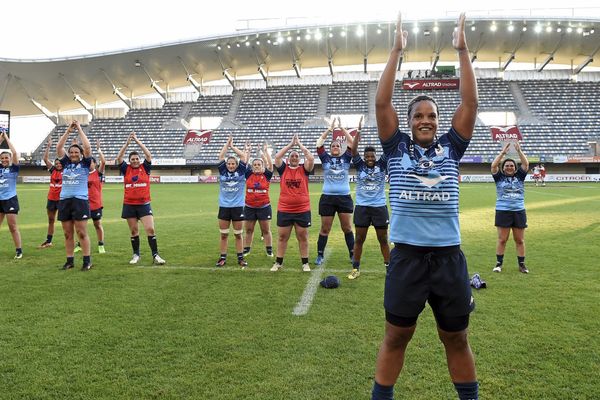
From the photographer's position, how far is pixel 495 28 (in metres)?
42.4

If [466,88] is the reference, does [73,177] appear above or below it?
below

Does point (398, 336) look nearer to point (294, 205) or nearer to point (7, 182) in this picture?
point (294, 205)

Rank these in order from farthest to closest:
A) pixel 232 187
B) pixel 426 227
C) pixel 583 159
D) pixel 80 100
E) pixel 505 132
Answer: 1. pixel 80 100
2. pixel 505 132
3. pixel 583 159
4. pixel 232 187
5. pixel 426 227

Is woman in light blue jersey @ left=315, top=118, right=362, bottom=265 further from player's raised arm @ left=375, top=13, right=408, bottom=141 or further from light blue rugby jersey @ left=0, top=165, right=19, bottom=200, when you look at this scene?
light blue rugby jersey @ left=0, top=165, right=19, bottom=200

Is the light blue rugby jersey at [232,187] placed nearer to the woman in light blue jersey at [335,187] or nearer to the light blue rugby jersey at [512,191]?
the woman in light blue jersey at [335,187]

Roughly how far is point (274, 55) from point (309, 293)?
46293 millimetres

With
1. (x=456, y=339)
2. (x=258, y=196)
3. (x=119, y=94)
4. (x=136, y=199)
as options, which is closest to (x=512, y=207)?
(x=258, y=196)

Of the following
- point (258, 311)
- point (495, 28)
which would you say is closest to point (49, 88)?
point (495, 28)

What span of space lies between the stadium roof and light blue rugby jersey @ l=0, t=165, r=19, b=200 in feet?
125

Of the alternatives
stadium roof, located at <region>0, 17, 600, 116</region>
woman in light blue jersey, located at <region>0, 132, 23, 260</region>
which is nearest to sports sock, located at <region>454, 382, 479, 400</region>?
woman in light blue jersey, located at <region>0, 132, 23, 260</region>

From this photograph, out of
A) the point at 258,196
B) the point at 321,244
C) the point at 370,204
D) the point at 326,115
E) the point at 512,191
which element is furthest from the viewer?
the point at 326,115

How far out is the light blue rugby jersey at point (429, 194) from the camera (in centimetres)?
269

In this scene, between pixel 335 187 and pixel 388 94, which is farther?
pixel 335 187

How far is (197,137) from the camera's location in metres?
46.9
